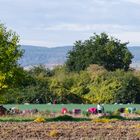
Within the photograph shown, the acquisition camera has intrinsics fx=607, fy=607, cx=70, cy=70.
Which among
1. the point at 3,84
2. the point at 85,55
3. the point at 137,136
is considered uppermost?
the point at 85,55

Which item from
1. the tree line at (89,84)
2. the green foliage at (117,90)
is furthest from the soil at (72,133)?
the green foliage at (117,90)

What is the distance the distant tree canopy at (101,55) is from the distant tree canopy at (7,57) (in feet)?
188

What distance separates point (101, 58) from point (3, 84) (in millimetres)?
59474

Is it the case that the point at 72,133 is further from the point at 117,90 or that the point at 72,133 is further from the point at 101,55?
the point at 101,55

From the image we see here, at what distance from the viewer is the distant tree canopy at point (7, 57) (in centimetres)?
3825

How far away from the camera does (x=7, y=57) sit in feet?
126

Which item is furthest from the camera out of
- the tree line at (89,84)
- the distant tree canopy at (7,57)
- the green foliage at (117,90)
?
the green foliage at (117,90)

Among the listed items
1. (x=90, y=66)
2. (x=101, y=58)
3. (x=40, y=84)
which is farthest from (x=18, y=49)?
(x=101, y=58)

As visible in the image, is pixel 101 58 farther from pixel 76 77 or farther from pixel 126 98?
pixel 126 98

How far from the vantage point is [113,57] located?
97938 mm

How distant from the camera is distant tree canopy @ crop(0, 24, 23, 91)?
125ft

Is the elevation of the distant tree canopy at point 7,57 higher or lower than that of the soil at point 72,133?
higher

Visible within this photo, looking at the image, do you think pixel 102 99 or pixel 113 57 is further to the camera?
pixel 113 57

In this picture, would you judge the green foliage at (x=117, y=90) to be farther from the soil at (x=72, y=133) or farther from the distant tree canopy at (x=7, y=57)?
the soil at (x=72, y=133)
